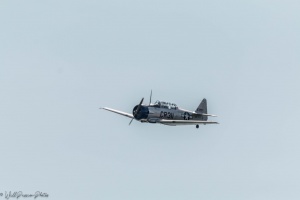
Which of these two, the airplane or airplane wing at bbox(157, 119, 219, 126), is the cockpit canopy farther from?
airplane wing at bbox(157, 119, 219, 126)

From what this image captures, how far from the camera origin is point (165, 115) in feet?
308

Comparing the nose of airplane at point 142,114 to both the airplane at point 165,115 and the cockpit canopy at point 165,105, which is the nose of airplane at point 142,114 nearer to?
the airplane at point 165,115

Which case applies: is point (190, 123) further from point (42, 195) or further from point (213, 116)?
point (42, 195)

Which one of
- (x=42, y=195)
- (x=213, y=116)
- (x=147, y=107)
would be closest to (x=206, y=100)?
(x=213, y=116)

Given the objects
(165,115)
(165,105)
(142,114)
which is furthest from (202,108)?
(142,114)

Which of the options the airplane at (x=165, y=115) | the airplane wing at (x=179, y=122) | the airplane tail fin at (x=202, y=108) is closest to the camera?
the airplane wing at (x=179, y=122)

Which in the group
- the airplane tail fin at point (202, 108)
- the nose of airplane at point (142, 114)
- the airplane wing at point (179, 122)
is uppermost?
the airplane tail fin at point (202, 108)

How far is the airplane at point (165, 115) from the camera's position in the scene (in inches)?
3600

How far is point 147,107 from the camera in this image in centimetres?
9212

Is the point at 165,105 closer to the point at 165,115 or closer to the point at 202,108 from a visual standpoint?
the point at 165,115

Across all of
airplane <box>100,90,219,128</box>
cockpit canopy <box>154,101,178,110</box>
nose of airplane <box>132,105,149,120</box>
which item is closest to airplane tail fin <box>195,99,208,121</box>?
airplane <box>100,90,219,128</box>

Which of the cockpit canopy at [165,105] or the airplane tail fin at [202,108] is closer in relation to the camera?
the cockpit canopy at [165,105]

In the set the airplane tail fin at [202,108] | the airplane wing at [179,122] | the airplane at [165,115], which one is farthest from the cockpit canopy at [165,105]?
the airplane tail fin at [202,108]

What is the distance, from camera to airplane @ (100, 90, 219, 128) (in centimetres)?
9144
